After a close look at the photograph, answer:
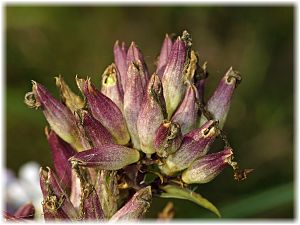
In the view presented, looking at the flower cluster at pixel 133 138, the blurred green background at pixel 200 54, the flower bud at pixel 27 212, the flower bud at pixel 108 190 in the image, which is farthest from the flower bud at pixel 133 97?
the blurred green background at pixel 200 54

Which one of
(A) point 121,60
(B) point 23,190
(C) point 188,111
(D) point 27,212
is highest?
(A) point 121,60

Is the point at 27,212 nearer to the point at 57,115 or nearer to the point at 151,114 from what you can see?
the point at 57,115

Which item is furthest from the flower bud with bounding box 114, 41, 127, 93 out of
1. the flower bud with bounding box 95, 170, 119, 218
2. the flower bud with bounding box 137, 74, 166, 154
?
the flower bud with bounding box 95, 170, 119, 218

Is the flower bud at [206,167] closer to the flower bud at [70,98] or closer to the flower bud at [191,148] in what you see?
the flower bud at [191,148]

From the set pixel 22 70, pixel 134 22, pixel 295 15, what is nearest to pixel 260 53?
pixel 295 15

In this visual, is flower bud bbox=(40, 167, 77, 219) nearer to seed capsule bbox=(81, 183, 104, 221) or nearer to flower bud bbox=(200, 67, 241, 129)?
seed capsule bbox=(81, 183, 104, 221)

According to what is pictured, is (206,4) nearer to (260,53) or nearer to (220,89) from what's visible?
(260,53)

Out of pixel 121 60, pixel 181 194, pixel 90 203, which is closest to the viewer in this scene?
pixel 90 203

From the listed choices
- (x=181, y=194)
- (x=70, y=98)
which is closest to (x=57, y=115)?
(x=70, y=98)
